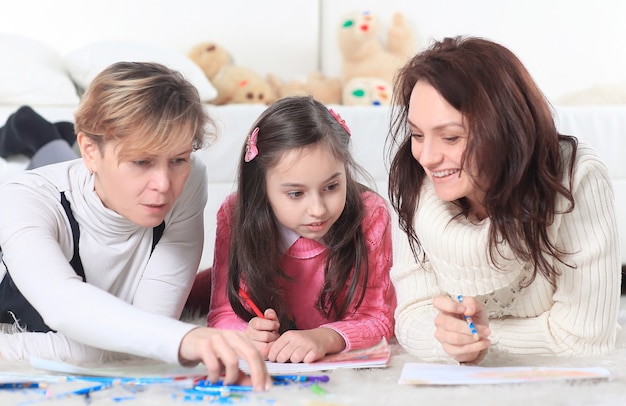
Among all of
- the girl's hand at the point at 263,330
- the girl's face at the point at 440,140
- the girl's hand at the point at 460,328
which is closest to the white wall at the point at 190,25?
the girl's hand at the point at 263,330

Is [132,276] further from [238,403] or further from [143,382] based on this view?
[238,403]

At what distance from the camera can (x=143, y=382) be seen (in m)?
0.87

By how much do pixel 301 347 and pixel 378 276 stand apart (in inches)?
10.4

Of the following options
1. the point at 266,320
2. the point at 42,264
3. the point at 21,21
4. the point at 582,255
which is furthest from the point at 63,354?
the point at 21,21

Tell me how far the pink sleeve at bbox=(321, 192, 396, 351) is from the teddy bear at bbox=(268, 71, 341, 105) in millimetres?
1396

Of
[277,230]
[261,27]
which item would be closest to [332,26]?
[261,27]

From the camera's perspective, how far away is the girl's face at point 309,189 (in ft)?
3.90

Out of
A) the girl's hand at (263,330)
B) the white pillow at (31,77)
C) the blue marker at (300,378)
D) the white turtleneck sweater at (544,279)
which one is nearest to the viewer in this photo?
the blue marker at (300,378)

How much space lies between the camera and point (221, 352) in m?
0.78

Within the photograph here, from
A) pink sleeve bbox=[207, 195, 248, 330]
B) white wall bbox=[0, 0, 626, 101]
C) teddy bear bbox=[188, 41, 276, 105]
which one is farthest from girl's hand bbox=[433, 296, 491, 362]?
white wall bbox=[0, 0, 626, 101]

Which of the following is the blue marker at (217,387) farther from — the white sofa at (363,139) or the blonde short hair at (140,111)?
the white sofa at (363,139)

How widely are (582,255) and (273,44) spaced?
206 centimetres

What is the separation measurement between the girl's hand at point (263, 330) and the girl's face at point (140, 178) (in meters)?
0.20

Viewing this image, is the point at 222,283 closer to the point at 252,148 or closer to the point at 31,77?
the point at 252,148
